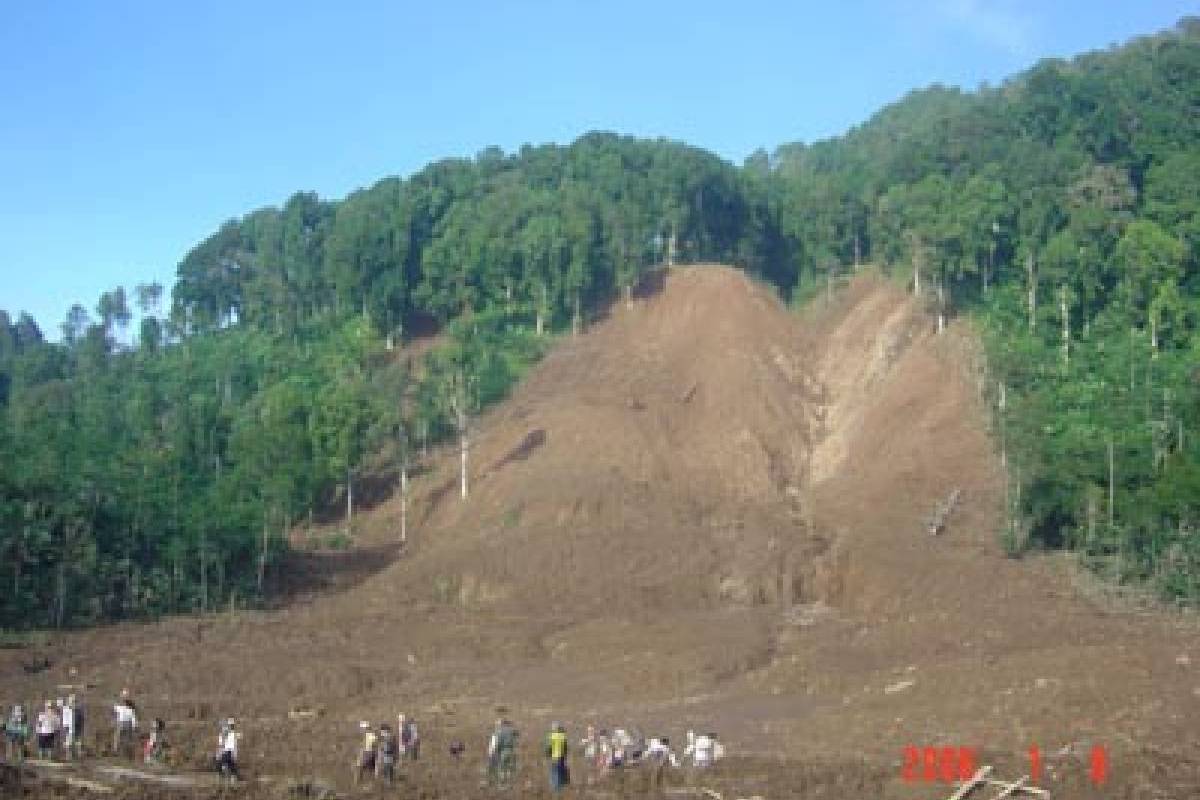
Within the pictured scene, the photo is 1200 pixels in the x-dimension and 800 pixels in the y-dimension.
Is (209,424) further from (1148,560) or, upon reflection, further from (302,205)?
(1148,560)

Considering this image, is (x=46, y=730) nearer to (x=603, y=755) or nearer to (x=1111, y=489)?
(x=603, y=755)

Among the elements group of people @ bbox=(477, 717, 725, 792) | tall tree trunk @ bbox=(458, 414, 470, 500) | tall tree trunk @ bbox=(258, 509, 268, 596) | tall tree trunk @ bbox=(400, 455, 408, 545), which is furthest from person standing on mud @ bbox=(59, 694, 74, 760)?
tall tree trunk @ bbox=(458, 414, 470, 500)

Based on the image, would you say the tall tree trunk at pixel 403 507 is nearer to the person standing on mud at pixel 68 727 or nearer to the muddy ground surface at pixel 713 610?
the muddy ground surface at pixel 713 610

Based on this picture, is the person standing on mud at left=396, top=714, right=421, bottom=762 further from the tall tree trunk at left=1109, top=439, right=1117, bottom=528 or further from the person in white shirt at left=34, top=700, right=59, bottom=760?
the tall tree trunk at left=1109, top=439, right=1117, bottom=528

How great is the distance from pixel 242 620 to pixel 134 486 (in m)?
7.70

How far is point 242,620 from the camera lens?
4769cm

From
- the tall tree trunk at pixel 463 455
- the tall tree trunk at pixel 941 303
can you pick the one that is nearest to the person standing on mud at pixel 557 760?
the tall tree trunk at pixel 463 455

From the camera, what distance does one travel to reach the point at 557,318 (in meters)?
74.5

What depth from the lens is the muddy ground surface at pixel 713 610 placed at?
2658 cm

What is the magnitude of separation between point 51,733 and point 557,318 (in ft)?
169

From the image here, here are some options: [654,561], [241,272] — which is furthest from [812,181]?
[654,561]

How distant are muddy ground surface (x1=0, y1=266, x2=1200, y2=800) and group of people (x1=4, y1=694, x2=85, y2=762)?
1.52 metres
